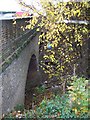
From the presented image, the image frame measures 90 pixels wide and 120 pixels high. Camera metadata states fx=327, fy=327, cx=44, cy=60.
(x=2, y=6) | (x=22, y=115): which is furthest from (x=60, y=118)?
(x=2, y=6)

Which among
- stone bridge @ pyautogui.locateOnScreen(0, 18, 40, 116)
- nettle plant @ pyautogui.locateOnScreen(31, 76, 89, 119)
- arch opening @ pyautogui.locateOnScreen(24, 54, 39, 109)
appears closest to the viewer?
A: nettle plant @ pyautogui.locateOnScreen(31, 76, 89, 119)

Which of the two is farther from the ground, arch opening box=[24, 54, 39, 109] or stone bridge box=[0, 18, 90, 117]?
stone bridge box=[0, 18, 90, 117]

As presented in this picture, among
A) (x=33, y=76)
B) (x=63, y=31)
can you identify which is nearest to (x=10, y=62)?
(x=63, y=31)

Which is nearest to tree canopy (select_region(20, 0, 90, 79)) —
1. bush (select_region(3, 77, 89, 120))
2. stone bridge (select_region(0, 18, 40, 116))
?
stone bridge (select_region(0, 18, 40, 116))

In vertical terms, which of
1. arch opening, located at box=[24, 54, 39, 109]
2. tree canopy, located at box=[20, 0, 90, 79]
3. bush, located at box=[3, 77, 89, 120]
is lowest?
arch opening, located at box=[24, 54, 39, 109]

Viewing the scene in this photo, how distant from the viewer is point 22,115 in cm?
651

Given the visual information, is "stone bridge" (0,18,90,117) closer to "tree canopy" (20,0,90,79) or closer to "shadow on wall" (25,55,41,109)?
"tree canopy" (20,0,90,79)

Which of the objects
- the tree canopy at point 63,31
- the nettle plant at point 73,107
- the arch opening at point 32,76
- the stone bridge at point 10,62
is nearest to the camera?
the nettle plant at point 73,107

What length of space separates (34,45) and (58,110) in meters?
6.49

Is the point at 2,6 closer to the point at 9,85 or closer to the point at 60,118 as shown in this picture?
the point at 9,85

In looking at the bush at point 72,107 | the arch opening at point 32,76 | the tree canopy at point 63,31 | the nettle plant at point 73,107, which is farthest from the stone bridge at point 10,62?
the arch opening at point 32,76

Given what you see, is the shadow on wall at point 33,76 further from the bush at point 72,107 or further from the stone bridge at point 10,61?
the bush at point 72,107

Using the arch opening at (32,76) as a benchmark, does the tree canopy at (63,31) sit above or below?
above

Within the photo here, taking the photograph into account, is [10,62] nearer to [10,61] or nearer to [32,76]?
[10,61]
